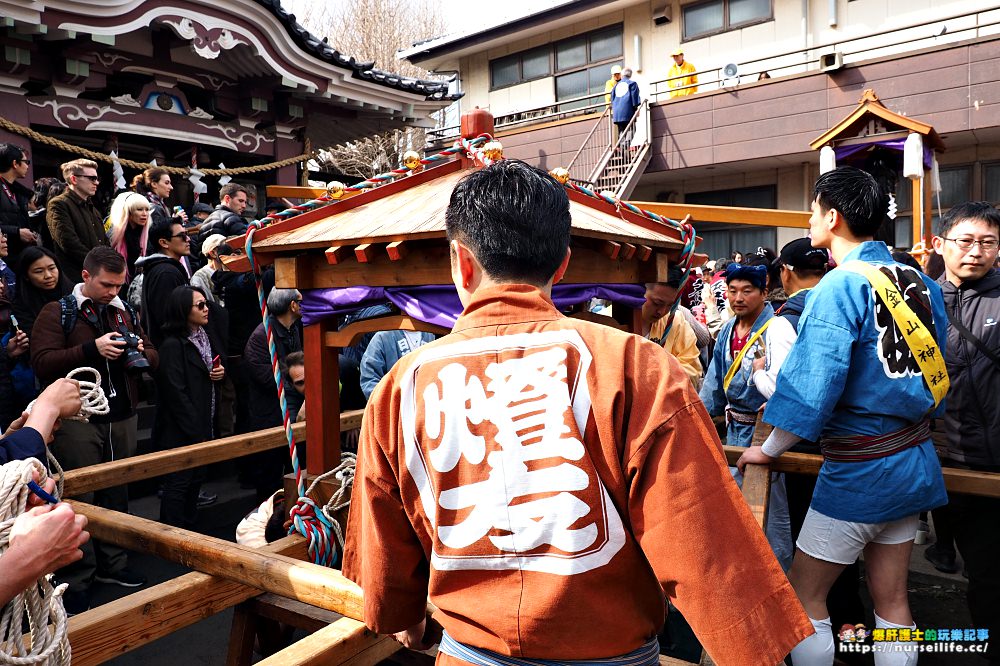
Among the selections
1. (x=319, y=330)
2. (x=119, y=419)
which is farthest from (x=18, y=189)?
(x=319, y=330)

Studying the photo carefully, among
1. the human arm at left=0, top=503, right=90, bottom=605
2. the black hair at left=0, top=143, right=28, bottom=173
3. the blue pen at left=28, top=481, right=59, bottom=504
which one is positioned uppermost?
the black hair at left=0, top=143, right=28, bottom=173

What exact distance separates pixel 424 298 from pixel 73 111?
6537 millimetres

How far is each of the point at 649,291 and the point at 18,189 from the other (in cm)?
511

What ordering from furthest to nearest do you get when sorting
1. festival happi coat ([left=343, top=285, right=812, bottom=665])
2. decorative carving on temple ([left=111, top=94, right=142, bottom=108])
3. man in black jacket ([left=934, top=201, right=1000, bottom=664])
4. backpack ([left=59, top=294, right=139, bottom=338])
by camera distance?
1. decorative carving on temple ([left=111, top=94, right=142, bottom=108])
2. backpack ([left=59, top=294, right=139, bottom=338])
3. man in black jacket ([left=934, top=201, right=1000, bottom=664])
4. festival happi coat ([left=343, top=285, right=812, bottom=665])

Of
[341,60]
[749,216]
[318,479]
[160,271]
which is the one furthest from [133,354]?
[341,60]

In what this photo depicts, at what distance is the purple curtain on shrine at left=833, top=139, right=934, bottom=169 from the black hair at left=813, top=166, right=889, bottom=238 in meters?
7.10

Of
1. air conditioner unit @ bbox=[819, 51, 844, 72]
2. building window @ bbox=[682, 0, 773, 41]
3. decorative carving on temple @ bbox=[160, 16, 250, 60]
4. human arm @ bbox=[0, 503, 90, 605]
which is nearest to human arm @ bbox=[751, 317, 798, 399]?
human arm @ bbox=[0, 503, 90, 605]

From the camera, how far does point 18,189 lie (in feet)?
17.8

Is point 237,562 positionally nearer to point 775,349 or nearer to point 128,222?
point 775,349

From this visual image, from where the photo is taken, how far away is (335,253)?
2.36m

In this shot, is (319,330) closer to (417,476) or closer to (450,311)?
(450,311)

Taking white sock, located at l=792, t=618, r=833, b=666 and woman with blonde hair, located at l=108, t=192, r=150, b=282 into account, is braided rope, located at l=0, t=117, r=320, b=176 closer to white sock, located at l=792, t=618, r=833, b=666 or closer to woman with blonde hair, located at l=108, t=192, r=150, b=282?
woman with blonde hair, located at l=108, t=192, r=150, b=282

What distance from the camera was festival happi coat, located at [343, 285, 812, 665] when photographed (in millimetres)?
1097

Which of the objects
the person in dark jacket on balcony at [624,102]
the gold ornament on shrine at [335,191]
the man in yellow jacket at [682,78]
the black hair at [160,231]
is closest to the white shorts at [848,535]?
the gold ornament on shrine at [335,191]
